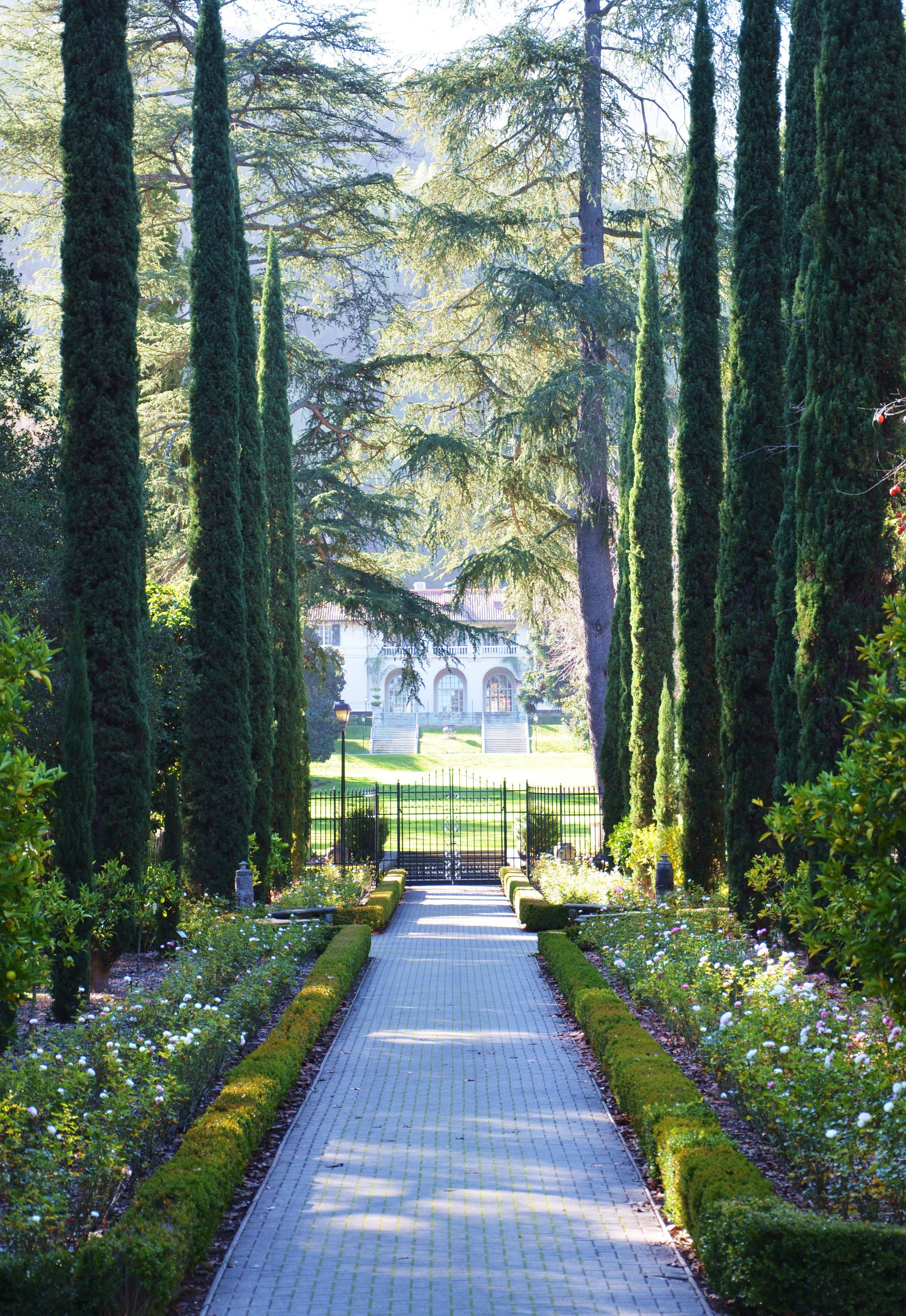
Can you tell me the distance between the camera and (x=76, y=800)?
8.56 meters

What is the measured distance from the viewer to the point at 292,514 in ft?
58.4

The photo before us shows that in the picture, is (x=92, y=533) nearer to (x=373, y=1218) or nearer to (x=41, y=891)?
(x=41, y=891)

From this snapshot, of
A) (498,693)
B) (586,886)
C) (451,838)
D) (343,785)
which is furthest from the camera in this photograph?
(498,693)

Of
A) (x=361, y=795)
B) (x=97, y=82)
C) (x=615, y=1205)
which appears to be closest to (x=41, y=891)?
(x=615, y=1205)

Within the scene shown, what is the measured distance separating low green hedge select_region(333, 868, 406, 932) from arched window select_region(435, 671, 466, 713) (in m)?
37.0

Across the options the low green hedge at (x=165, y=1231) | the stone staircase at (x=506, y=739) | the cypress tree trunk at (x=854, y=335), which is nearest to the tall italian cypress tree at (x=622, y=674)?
the cypress tree trunk at (x=854, y=335)

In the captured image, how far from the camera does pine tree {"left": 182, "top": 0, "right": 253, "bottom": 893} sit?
1337 centimetres

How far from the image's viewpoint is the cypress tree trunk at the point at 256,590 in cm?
1473

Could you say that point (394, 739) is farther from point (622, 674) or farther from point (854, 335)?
point (854, 335)

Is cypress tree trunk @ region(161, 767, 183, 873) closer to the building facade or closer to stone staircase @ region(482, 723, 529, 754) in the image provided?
stone staircase @ region(482, 723, 529, 754)

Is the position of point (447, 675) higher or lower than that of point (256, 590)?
lower

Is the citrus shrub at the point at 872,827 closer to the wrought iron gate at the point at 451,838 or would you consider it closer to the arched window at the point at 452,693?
the wrought iron gate at the point at 451,838

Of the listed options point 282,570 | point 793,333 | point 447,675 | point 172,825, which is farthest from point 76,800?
point 447,675

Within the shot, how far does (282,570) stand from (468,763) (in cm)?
2510
